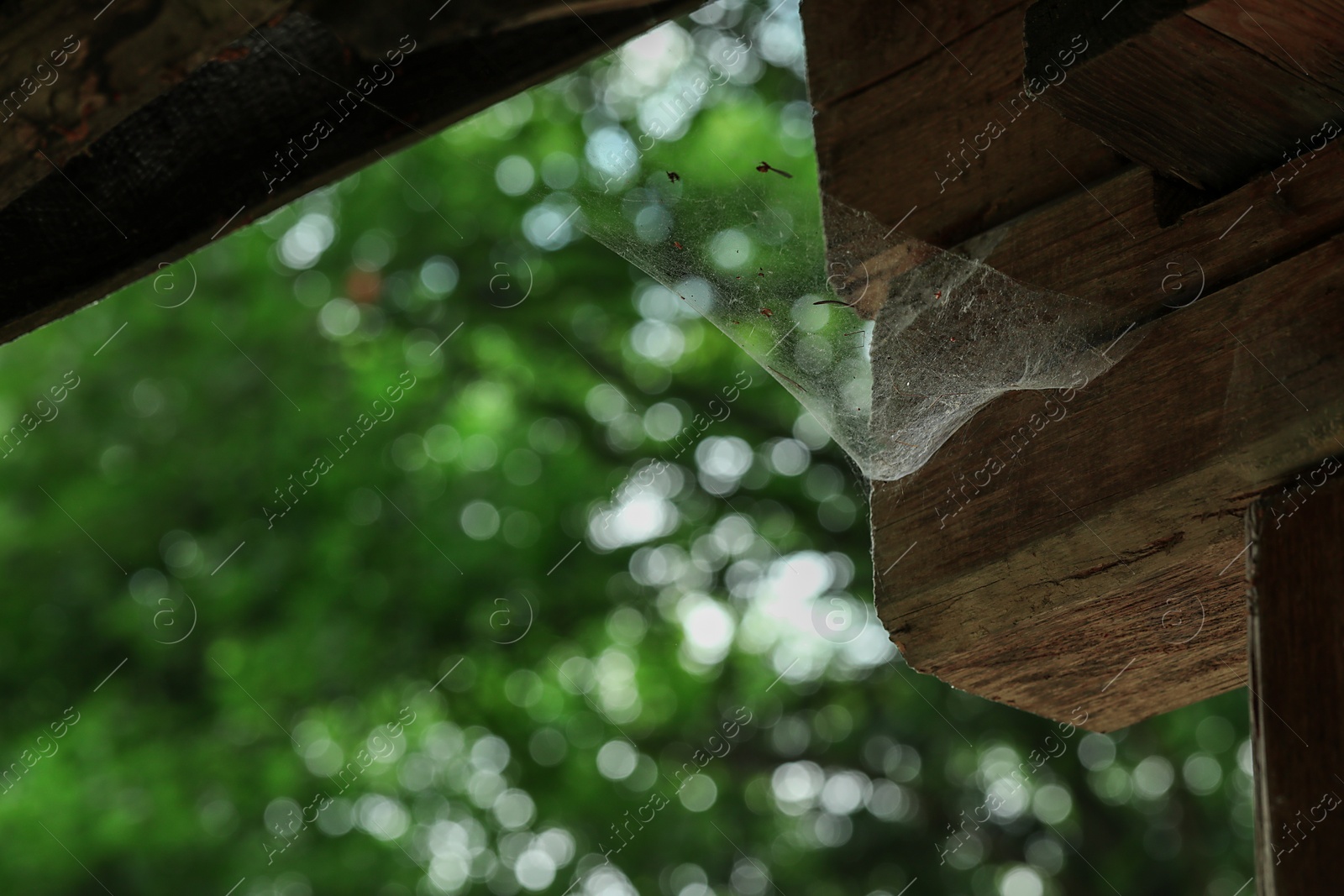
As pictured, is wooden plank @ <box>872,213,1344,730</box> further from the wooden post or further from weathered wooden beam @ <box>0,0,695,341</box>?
weathered wooden beam @ <box>0,0,695,341</box>

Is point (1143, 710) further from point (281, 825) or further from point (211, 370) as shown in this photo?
point (211, 370)

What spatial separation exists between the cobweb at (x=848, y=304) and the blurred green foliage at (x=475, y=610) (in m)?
4.64

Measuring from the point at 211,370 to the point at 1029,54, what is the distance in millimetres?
6832

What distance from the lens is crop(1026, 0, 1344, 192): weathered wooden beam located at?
36.6 inches


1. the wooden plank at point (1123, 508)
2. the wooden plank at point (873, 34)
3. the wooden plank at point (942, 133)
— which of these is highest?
the wooden plank at point (873, 34)

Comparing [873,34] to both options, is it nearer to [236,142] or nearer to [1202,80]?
[1202,80]

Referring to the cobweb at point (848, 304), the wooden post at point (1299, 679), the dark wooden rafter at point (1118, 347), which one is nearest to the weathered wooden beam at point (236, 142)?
the cobweb at point (848, 304)

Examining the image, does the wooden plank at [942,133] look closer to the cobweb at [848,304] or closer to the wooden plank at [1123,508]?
the cobweb at [848,304]

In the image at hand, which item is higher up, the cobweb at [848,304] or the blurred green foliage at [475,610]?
the cobweb at [848,304]

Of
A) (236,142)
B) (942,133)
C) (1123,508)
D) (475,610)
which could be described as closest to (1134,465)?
(1123,508)

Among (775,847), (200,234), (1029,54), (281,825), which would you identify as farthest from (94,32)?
(775,847)

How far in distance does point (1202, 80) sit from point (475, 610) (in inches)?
249

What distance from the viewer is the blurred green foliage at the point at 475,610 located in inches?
258

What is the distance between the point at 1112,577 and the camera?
3.70 ft
